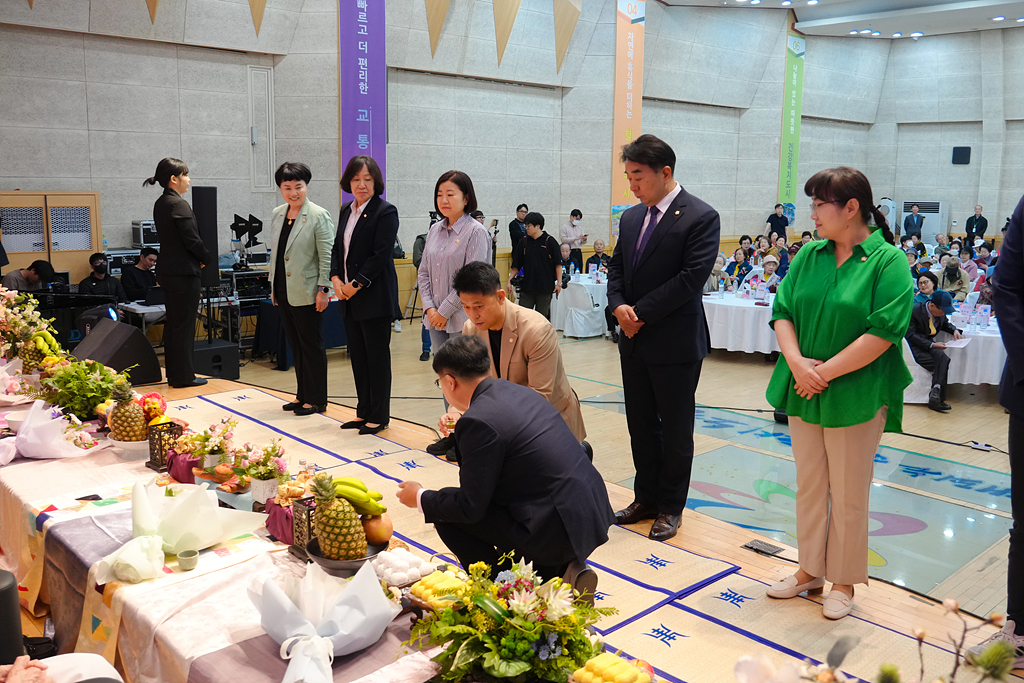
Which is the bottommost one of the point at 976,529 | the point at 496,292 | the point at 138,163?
the point at 976,529

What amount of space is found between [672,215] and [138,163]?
7210 millimetres

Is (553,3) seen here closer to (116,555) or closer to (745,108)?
(745,108)

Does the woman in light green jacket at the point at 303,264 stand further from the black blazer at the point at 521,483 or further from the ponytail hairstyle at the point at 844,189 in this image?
the ponytail hairstyle at the point at 844,189

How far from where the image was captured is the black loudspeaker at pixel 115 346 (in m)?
4.98

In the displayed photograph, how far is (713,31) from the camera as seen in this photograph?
14266 millimetres

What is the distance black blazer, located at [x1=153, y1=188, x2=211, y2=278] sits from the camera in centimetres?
528

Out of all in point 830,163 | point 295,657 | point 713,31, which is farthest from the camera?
point 830,163

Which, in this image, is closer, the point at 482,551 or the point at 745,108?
the point at 482,551

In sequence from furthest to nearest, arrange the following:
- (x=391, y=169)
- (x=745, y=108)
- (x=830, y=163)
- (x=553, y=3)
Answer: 1. (x=830, y=163)
2. (x=745, y=108)
3. (x=553, y=3)
4. (x=391, y=169)

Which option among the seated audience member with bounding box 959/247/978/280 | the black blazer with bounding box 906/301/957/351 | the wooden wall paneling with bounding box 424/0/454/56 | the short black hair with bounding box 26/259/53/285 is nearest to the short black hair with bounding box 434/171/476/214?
the black blazer with bounding box 906/301/957/351

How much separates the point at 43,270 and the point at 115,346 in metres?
3.15

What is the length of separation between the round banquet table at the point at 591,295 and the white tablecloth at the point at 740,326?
143 cm

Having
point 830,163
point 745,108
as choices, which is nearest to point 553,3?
point 745,108

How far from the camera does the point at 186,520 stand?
2.08 meters
